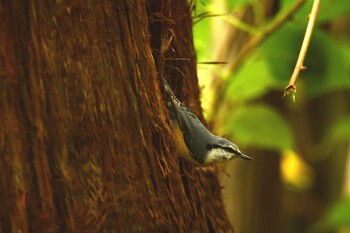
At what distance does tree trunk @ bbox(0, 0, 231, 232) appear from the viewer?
43.3 inches

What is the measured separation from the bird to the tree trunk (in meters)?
0.07

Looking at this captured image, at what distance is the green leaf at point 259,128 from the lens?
2.30 m

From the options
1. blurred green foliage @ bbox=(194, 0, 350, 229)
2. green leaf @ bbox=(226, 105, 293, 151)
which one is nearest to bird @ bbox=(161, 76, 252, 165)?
blurred green foliage @ bbox=(194, 0, 350, 229)

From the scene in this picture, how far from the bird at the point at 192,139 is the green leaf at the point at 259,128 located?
82cm

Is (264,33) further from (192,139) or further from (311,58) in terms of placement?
(192,139)

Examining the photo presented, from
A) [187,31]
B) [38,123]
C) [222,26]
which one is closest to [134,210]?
[38,123]

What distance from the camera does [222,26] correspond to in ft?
8.77

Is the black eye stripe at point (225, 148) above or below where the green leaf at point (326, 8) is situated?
below

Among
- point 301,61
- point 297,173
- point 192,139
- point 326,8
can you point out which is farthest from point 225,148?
point 297,173

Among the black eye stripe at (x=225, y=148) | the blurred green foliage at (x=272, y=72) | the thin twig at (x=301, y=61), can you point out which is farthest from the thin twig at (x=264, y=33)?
the thin twig at (x=301, y=61)

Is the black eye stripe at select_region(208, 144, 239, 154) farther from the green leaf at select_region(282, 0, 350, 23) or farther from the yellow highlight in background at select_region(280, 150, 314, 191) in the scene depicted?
the yellow highlight in background at select_region(280, 150, 314, 191)

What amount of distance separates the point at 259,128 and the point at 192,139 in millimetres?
949

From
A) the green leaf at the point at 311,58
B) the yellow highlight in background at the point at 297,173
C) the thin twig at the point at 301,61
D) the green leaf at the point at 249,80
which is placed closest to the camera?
the thin twig at the point at 301,61

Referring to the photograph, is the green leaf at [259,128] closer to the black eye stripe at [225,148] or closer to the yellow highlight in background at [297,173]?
the black eye stripe at [225,148]
